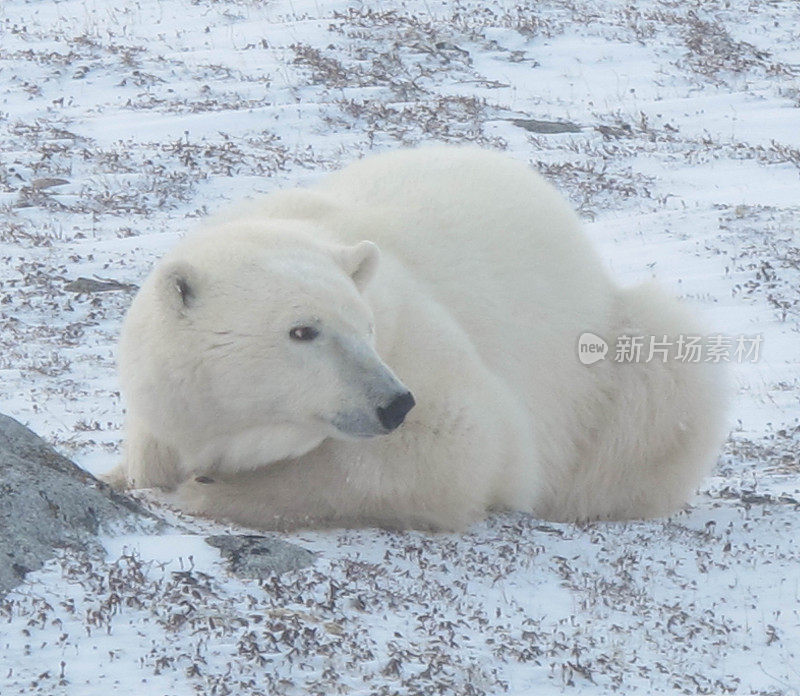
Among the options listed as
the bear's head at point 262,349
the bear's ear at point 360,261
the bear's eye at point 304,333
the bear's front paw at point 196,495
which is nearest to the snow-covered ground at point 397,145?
the bear's front paw at point 196,495

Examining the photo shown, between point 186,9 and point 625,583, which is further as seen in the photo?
point 186,9

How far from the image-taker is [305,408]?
4.98 metres

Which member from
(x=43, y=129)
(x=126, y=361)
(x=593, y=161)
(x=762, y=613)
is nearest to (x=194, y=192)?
(x=43, y=129)

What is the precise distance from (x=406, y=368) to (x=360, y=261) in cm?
54

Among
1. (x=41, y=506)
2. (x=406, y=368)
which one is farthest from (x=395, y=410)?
(x=41, y=506)

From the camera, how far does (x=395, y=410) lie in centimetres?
484

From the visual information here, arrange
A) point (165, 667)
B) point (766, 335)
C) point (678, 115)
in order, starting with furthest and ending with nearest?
point (678, 115)
point (766, 335)
point (165, 667)

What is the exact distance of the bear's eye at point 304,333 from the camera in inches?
193

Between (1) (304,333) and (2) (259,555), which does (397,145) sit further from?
(2) (259,555)

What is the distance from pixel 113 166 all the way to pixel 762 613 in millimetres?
9407

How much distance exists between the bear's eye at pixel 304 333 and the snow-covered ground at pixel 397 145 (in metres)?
0.82

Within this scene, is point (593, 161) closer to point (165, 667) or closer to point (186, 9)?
point (186, 9)

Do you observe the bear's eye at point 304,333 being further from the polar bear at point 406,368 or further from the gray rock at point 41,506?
the gray rock at point 41,506

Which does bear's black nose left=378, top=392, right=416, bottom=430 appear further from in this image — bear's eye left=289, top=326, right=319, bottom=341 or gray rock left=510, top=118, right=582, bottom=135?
gray rock left=510, top=118, right=582, bottom=135
